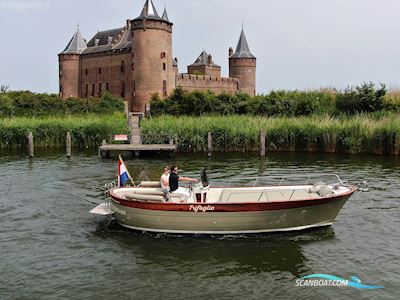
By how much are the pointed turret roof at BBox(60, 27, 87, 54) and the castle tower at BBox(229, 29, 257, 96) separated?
2237cm

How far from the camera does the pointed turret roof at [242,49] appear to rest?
80.6m

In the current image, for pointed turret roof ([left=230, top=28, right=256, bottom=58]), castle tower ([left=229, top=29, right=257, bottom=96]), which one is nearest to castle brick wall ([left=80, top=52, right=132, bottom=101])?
castle tower ([left=229, top=29, right=257, bottom=96])

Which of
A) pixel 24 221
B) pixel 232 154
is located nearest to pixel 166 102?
pixel 232 154

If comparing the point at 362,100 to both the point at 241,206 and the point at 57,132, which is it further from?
the point at 241,206

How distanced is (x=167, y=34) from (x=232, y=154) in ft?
118

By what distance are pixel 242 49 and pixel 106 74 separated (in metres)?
22.1

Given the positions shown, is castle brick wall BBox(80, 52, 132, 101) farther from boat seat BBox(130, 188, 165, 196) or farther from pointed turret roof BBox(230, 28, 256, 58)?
boat seat BBox(130, 188, 165, 196)

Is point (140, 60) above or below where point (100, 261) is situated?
above

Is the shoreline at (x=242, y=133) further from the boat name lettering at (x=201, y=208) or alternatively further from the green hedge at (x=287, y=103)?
the boat name lettering at (x=201, y=208)

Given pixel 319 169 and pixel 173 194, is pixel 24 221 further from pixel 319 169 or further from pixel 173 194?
pixel 319 169

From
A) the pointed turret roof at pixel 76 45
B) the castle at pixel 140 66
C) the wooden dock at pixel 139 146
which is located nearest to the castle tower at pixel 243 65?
the castle at pixel 140 66

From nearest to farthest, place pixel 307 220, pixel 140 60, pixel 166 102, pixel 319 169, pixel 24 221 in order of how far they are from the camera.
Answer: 1. pixel 307 220
2. pixel 24 221
3. pixel 319 169
4. pixel 166 102
5. pixel 140 60

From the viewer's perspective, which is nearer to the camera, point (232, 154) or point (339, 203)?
point (339, 203)

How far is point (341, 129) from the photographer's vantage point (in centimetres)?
3281
